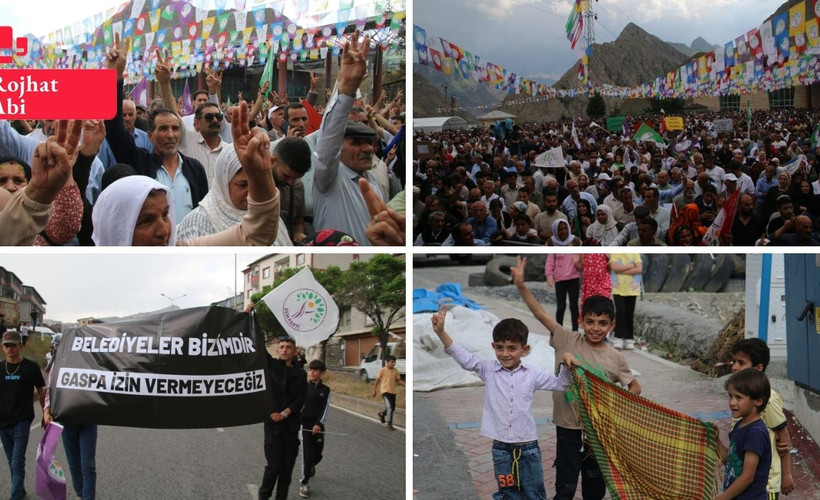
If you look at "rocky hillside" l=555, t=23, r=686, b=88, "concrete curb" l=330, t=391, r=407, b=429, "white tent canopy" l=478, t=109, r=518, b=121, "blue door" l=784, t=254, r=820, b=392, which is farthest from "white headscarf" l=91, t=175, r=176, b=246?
"blue door" l=784, t=254, r=820, b=392

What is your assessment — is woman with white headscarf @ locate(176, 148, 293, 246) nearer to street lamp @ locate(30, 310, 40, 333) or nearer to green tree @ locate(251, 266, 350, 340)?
green tree @ locate(251, 266, 350, 340)

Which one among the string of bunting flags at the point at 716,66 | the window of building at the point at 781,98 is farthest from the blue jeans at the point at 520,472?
the window of building at the point at 781,98

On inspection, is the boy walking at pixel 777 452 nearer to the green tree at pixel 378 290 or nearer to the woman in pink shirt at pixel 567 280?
the woman in pink shirt at pixel 567 280

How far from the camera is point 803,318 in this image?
3674mm

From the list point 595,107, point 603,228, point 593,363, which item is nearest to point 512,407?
point 593,363

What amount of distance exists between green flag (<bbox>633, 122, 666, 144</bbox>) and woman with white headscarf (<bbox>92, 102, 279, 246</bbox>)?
2123 mm

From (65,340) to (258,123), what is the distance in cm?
139

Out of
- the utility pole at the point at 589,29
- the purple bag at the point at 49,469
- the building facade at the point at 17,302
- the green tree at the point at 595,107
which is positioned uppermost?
the utility pole at the point at 589,29

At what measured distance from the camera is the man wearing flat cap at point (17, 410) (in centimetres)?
374

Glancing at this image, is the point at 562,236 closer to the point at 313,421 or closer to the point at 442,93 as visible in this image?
the point at 442,93

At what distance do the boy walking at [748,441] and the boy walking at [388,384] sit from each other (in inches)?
59.2

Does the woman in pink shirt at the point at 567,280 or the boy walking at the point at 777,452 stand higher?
the woman in pink shirt at the point at 567,280

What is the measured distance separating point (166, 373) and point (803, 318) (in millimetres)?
2899

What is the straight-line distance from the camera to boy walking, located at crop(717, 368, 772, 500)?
296 centimetres
